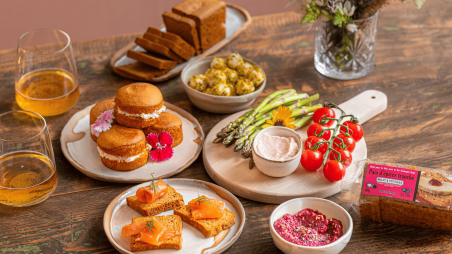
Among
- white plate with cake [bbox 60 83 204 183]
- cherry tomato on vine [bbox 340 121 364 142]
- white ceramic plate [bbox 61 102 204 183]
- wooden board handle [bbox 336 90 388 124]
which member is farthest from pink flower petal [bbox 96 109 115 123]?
wooden board handle [bbox 336 90 388 124]

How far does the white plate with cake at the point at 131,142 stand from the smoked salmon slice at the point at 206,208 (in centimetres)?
38

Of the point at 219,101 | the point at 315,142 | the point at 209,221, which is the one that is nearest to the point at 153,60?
the point at 219,101

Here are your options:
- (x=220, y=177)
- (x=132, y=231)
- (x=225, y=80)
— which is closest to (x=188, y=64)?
(x=225, y=80)

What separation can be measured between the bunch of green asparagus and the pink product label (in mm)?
678

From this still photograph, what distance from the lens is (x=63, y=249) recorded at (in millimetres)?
2068

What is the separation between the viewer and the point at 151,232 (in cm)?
200

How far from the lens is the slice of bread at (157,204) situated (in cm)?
219

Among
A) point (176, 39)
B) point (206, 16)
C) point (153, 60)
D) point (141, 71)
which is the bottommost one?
point (141, 71)

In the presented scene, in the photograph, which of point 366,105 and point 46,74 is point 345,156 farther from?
point 46,74

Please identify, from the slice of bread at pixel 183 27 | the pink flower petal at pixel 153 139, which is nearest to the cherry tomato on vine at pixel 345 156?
the pink flower petal at pixel 153 139

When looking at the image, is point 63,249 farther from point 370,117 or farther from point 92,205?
point 370,117

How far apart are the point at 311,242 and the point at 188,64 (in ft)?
5.68

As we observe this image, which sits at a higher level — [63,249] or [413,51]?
[413,51]

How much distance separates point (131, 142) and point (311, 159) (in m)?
1.01
